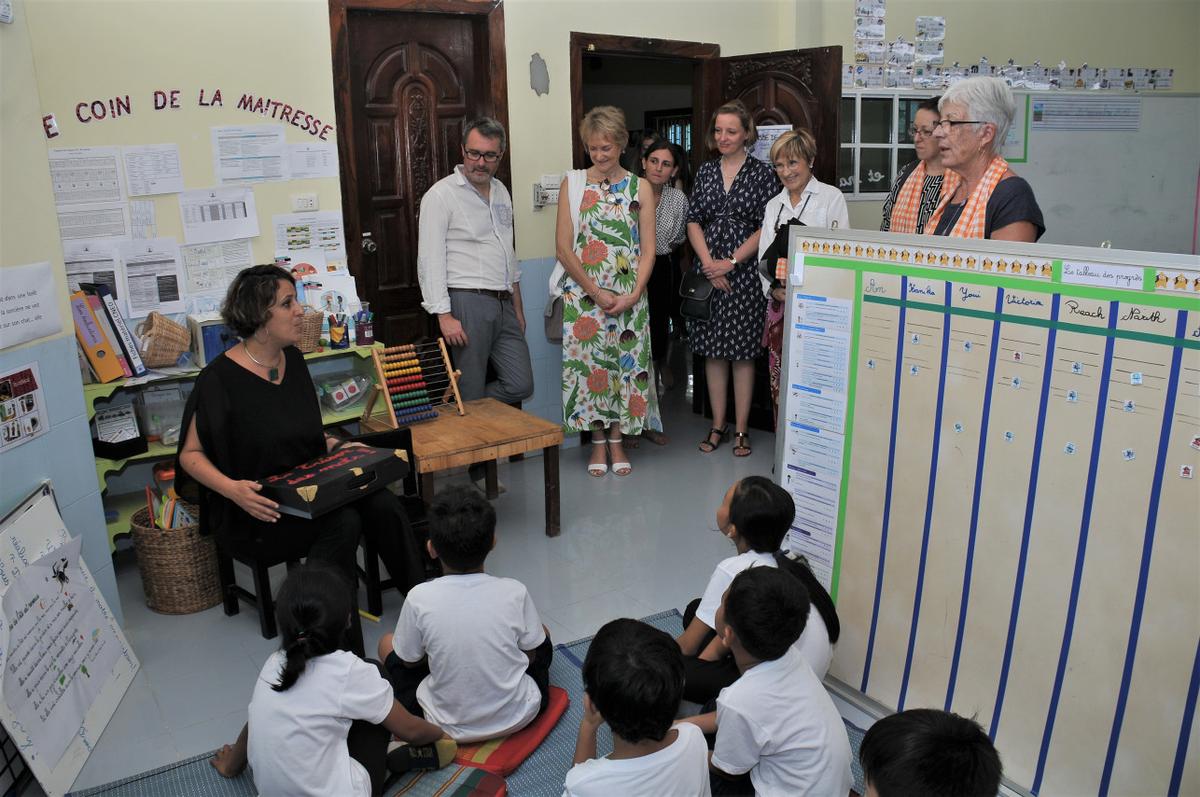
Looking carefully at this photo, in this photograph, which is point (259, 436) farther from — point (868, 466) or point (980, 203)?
point (980, 203)

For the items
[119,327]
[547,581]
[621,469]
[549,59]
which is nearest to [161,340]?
[119,327]

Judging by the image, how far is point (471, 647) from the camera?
2.33 metres

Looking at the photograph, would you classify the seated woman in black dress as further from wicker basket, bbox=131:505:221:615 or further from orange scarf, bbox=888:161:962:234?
orange scarf, bbox=888:161:962:234

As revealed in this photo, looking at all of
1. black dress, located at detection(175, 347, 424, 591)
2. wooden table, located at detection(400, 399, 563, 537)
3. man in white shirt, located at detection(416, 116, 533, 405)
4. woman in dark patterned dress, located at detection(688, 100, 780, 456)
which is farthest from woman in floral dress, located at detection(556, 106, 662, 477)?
black dress, located at detection(175, 347, 424, 591)

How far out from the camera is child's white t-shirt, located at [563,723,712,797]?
172cm

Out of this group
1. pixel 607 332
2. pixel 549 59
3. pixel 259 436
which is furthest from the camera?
pixel 549 59

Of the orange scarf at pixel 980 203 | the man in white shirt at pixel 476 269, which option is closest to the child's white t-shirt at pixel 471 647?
the orange scarf at pixel 980 203

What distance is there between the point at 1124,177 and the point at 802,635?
6.51 m

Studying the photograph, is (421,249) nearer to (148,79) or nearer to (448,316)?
(448,316)

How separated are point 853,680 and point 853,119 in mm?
4243

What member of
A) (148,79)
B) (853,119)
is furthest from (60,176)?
(853,119)

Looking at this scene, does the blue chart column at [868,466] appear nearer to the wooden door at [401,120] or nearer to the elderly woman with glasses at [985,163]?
the elderly woman with glasses at [985,163]

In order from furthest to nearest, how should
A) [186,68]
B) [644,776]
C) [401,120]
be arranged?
[401,120], [186,68], [644,776]

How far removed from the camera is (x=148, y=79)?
380 cm
